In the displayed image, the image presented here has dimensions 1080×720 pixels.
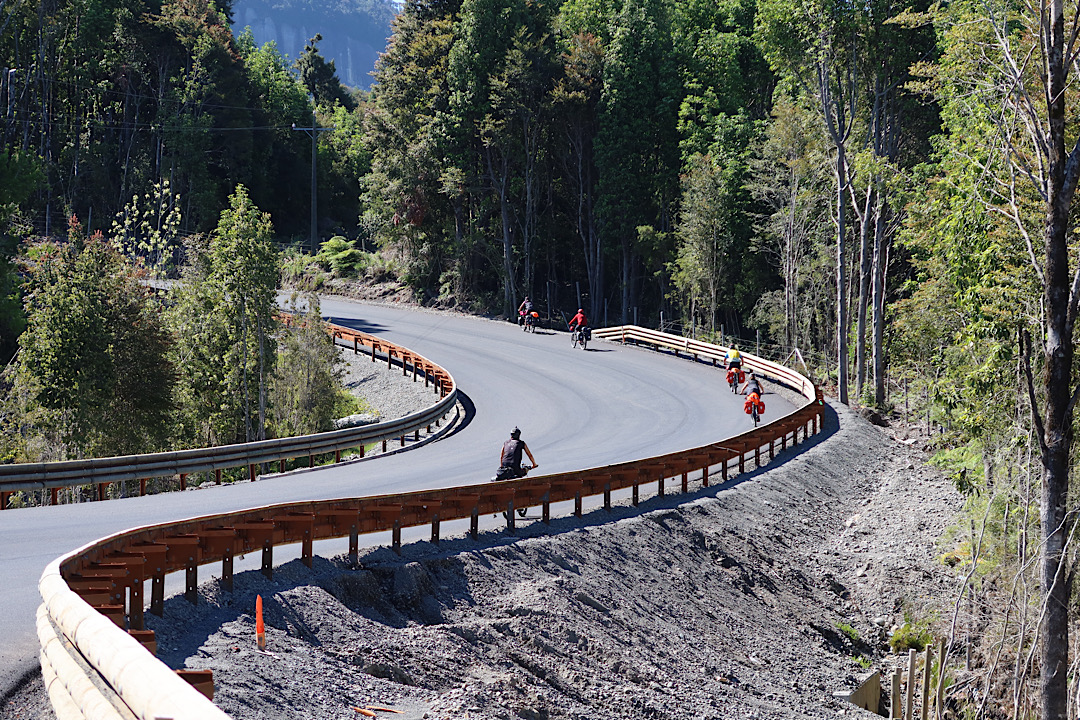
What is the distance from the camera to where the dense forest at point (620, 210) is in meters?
16.3

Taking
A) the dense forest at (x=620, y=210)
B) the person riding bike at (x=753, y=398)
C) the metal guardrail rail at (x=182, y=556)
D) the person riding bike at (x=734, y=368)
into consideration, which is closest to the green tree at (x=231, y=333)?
the dense forest at (x=620, y=210)

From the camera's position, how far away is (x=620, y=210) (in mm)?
53656

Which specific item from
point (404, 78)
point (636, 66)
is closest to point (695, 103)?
point (636, 66)

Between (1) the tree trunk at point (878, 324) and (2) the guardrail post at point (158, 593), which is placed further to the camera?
(1) the tree trunk at point (878, 324)

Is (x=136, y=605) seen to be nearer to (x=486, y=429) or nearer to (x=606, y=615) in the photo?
(x=606, y=615)

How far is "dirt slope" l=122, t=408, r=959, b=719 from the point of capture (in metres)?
10.2

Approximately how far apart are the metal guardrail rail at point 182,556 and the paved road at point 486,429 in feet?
3.36

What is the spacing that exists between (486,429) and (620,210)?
2831 cm

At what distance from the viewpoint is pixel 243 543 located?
11.8 meters

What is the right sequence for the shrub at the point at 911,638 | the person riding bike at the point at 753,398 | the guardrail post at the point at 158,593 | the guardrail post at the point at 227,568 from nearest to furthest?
the guardrail post at the point at 158,593 → the guardrail post at the point at 227,568 → the shrub at the point at 911,638 → the person riding bike at the point at 753,398

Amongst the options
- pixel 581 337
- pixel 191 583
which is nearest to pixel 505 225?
pixel 581 337

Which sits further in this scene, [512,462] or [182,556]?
[512,462]

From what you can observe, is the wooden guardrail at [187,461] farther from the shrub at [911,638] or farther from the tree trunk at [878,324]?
the tree trunk at [878,324]

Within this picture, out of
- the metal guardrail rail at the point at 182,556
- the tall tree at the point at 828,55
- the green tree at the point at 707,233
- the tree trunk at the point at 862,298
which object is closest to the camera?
the metal guardrail rail at the point at 182,556
